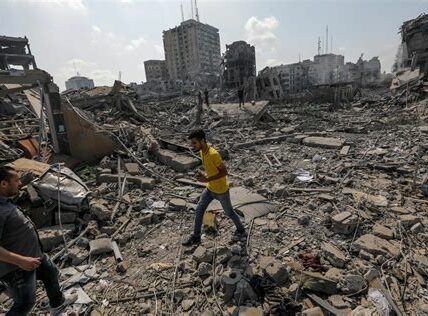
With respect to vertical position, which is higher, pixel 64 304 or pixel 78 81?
pixel 78 81

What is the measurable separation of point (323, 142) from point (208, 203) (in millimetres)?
7262

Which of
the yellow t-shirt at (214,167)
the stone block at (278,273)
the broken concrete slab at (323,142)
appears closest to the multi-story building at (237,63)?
the broken concrete slab at (323,142)

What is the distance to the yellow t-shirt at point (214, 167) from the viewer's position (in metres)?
4.00

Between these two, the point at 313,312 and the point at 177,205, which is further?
the point at 177,205

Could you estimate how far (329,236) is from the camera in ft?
14.3

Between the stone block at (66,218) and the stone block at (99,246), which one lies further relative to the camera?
the stone block at (66,218)

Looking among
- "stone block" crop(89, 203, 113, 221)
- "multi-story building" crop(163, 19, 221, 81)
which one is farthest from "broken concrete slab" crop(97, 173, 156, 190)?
"multi-story building" crop(163, 19, 221, 81)

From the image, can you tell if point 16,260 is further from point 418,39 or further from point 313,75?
point 313,75

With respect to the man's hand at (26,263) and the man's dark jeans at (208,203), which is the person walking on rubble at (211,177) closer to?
the man's dark jeans at (208,203)

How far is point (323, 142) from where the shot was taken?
1017cm

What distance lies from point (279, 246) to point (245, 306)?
1.34 meters

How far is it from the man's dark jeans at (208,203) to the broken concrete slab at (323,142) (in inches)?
266

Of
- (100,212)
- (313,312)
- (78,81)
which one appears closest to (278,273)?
(313,312)

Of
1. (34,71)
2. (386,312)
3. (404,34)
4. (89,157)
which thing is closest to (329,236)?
(386,312)
